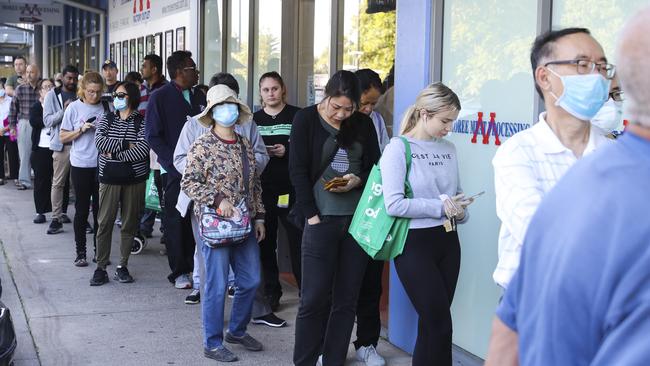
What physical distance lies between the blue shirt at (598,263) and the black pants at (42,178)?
10.4m

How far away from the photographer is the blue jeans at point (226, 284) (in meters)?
5.40

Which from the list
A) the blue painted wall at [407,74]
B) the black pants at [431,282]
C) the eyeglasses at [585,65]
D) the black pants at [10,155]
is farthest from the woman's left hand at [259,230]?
the black pants at [10,155]

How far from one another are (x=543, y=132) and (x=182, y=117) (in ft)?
15.4

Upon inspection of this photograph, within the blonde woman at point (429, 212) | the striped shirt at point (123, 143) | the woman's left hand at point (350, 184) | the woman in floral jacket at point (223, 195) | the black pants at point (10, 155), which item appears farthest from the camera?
the black pants at point (10, 155)

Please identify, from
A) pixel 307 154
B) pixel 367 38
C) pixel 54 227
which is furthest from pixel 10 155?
pixel 307 154

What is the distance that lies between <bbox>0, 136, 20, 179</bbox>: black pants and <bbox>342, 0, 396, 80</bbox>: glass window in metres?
9.54

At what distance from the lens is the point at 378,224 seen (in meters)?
4.52

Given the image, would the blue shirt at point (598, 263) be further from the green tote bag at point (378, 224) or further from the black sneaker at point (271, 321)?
the black sneaker at point (271, 321)

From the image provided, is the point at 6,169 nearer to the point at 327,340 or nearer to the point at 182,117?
the point at 182,117

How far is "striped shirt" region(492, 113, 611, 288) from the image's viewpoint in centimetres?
286

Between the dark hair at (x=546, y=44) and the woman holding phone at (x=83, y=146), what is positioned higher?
the dark hair at (x=546, y=44)

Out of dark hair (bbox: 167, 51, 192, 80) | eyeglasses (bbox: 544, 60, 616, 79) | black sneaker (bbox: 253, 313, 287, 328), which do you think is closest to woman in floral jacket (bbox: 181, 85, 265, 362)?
black sneaker (bbox: 253, 313, 287, 328)

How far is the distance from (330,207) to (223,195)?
30.1 inches

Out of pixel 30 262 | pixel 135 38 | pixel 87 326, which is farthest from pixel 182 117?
pixel 135 38
